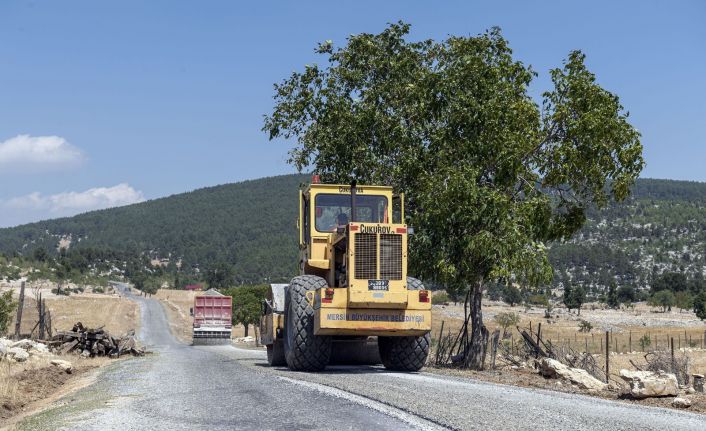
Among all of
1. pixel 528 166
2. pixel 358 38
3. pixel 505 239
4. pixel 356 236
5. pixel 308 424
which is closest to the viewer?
pixel 308 424

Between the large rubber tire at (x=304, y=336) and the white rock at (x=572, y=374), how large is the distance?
5855 mm

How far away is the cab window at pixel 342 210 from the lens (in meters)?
19.1

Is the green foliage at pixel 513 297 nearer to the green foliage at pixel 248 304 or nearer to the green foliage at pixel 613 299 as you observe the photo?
the green foliage at pixel 613 299

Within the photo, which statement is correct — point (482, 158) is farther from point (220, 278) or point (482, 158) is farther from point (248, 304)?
point (220, 278)

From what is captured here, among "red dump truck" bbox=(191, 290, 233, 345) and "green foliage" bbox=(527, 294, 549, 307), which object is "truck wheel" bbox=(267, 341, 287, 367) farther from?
"green foliage" bbox=(527, 294, 549, 307)

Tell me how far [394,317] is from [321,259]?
2.74 metres

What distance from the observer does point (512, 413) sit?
1072 cm

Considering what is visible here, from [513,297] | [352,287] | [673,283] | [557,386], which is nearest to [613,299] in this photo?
[673,283]

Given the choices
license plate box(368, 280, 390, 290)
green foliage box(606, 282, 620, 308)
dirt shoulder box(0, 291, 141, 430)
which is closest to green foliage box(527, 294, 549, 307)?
green foliage box(606, 282, 620, 308)

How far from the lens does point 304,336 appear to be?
1767cm

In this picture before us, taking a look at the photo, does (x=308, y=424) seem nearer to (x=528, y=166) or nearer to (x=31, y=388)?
(x=31, y=388)

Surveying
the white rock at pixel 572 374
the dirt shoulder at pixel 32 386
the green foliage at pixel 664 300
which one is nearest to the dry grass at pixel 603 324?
the green foliage at pixel 664 300

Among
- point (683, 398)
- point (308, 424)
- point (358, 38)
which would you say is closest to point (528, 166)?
point (358, 38)

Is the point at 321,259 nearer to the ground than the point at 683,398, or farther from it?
farther from it
